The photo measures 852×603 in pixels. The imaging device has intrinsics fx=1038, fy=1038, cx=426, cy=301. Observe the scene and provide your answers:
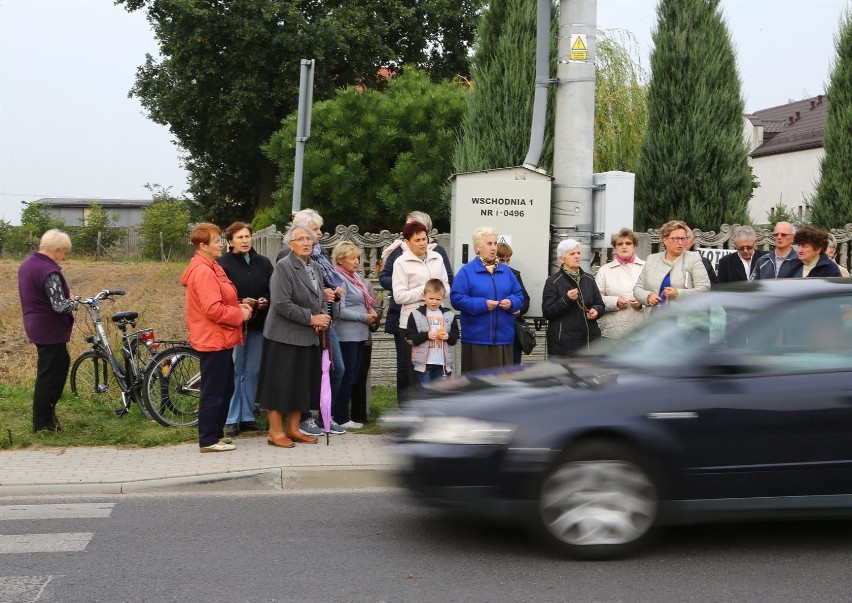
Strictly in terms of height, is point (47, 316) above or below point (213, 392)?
above

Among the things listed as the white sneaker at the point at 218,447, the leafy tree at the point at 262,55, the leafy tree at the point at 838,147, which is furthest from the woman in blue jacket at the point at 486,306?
the leafy tree at the point at 262,55

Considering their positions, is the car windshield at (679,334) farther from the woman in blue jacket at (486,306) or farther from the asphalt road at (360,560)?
the woman in blue jacket at (486,306)

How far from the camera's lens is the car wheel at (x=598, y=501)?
5.62 m

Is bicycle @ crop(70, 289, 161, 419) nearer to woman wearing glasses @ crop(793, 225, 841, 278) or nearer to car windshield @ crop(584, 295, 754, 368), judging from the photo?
car windshield @ crop(584, 295, 754, 368)

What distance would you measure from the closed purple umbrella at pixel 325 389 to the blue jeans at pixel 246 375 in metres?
0.62

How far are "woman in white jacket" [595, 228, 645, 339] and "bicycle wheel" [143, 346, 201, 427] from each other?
378 centimetres

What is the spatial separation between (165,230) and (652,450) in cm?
5462

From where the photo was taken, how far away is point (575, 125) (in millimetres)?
9836

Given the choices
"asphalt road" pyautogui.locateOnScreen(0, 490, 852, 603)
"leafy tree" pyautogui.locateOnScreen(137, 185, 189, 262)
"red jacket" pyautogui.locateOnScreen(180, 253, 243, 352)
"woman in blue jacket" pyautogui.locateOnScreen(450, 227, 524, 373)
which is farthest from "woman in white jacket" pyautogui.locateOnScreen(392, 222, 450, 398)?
"leafy tree" pyautogui.locateOnScreen(137, 185, 189, 262)

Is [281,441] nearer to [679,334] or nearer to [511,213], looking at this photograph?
[511,213]

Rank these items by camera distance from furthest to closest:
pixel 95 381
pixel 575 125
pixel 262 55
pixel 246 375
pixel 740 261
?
1. pixel 262 55
2. pixel 95 381
3. pixel 740 261
4. pixel 575 125
5. pixel 246 375

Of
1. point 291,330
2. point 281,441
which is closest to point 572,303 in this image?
point 291,330

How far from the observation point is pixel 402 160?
813 inches

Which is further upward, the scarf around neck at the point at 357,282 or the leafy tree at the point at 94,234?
the leafy tree at the point at 94,234
